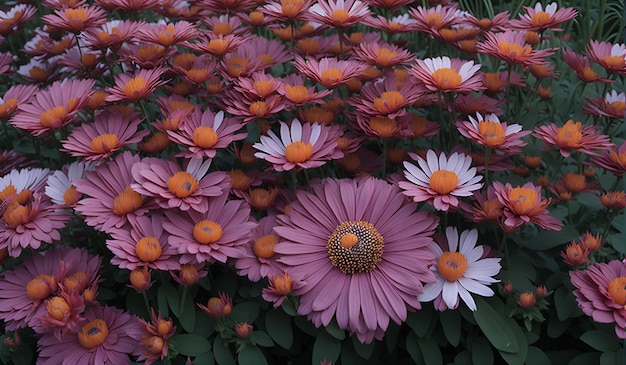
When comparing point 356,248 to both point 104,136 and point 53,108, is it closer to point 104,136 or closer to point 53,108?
point 104,136

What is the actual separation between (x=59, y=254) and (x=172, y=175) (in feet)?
1.09

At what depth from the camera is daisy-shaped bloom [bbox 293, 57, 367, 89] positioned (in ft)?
4.39

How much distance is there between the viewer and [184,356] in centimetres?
130

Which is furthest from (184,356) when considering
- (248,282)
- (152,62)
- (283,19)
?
(283,19)

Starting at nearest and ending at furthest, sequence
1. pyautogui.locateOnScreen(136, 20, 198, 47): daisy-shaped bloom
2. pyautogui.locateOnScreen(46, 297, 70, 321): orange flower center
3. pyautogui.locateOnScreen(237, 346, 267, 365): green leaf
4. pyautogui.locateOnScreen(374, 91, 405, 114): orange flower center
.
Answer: pyautogui.locateOnScreen(46, 297, 70, 321): orange flower center → pyautogui.locateOnScreen(237, 346, 267, 365): green leaf → pyautogui.locateOnScreen(374, 91, 405, 114): orange flower center → pyautogui.locateOnScreen(136, 20, 198, 47): daisy-shaped bloom

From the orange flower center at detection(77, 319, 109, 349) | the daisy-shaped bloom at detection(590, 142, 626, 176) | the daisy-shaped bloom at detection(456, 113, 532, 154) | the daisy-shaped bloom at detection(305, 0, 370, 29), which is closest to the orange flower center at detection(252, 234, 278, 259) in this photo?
the orange flower center at detection(77, 319, 109, 349)

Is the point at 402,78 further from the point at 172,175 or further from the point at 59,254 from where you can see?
the point at 59,254

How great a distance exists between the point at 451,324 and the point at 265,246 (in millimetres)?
424

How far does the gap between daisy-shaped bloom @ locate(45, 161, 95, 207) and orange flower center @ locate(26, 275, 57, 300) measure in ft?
0.55

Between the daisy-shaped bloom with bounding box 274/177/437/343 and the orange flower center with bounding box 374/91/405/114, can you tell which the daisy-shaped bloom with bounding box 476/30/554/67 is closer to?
the orange flower center with bounding box 374/91/405/114

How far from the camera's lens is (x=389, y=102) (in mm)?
1320

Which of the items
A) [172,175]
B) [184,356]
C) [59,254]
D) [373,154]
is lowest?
[184,356]

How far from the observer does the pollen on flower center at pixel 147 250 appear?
3.82 ft

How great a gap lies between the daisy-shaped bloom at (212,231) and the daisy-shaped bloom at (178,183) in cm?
3
